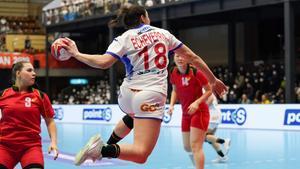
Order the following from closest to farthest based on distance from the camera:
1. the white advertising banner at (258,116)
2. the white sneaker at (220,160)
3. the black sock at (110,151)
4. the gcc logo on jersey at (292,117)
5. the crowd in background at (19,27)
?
1. the black sock at (110,151)
2. the white sneaker at (220,160)
3. the gcc logo on jersey at (292,117)
4. the white advertising banner at (258,116)
5. the crowd in background at (19,27)

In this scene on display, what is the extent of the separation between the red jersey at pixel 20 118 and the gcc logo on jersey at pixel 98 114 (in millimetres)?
18065

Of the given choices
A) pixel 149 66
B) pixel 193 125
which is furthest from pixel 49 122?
pixel 193 125

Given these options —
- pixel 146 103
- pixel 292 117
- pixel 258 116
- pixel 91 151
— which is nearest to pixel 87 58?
pixel 146 103

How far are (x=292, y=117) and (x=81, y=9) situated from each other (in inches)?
739

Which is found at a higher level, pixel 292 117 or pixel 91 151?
pixel 91 151

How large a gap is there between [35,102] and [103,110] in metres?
18.6

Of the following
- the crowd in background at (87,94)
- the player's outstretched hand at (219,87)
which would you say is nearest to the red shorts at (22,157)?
the player's outstretched hand at (219,87)

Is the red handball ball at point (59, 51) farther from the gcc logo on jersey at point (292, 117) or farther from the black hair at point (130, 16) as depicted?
the gcc logo on jersey at point (292, 117)

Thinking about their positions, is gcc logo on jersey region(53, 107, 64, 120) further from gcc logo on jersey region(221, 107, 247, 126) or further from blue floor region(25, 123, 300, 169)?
blue floor region(25, 123, 300, 169)

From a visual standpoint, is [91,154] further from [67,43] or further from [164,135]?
[164,135]

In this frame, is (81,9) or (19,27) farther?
(19,27)

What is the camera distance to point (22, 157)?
5.29m

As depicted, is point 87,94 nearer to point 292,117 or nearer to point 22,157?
point 292,117

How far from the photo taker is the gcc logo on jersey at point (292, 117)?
16.9m
